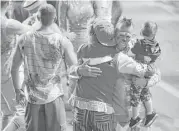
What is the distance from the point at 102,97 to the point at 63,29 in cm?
210

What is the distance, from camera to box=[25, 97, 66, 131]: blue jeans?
3590 millimetres

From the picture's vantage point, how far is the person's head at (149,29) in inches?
148

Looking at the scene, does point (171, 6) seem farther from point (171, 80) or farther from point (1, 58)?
point (1, 58)

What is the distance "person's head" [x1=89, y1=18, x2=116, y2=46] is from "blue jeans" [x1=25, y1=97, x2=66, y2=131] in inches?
31.3

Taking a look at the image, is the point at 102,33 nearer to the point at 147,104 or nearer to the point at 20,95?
the point at 20,95

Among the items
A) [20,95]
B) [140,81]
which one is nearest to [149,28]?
[140,81]

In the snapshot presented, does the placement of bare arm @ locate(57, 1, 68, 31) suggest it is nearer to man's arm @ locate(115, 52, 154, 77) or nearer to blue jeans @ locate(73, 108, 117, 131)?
man's arm @ locate(115, 52, 154, 77)

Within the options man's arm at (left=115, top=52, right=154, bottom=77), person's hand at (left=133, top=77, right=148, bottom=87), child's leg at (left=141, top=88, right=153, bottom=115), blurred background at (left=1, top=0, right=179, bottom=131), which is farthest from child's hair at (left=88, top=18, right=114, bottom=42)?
blurred background at (left=1, top=0, right=179, bottom=131)

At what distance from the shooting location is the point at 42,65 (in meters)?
3.50

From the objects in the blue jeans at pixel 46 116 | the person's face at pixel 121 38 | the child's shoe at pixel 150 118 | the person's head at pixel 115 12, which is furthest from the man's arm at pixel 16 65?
the person's head at pixel 115 12

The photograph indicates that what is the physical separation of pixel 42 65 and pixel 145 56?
1035 mm

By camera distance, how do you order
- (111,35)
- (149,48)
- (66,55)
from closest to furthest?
(111,35), (66,55), (149,48)

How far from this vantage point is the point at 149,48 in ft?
12.7

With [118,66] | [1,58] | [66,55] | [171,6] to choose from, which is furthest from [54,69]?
[171,6]
